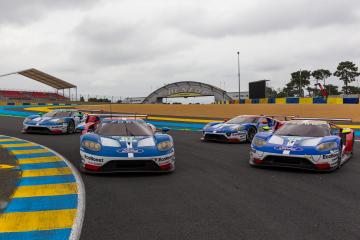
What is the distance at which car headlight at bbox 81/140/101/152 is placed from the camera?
7.29 m

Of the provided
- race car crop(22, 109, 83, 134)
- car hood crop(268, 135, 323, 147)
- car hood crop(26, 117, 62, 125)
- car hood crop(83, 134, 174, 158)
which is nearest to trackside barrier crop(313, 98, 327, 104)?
race car crop(22, 109, 83, 134)

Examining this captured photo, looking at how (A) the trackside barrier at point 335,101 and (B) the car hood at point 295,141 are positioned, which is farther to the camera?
(A) the trackside barrier at point 335,101

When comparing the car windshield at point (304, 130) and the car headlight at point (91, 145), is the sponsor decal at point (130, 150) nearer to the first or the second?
the car headlight at point (91, 145)

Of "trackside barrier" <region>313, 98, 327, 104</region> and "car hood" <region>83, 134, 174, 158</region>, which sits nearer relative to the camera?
"car hood" <region>83, 134, 174, 158</region>

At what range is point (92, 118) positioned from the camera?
45.2 feet

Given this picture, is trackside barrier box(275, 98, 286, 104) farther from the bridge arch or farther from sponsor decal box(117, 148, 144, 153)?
the bridge arch

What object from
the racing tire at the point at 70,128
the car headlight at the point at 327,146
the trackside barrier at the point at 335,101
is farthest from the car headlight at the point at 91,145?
the trackside barrier at the point at 335,101

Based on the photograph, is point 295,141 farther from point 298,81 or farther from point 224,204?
point 298,81

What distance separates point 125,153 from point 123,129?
4.35 ft

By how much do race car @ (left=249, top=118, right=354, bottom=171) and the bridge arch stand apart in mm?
77193

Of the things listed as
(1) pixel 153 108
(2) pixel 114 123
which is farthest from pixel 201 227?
A: (1) pixel 153 108

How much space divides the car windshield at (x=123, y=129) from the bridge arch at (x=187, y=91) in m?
77.7

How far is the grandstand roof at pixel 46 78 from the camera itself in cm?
4676

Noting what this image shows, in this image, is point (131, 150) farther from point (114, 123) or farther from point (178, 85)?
point (178, 85)
